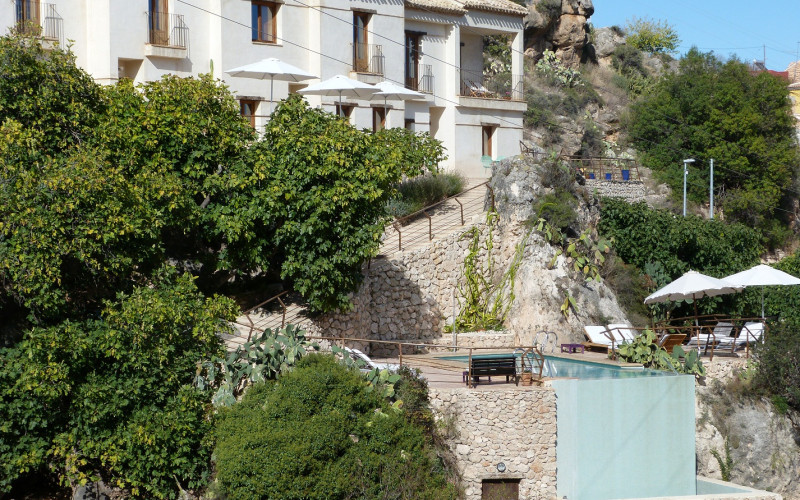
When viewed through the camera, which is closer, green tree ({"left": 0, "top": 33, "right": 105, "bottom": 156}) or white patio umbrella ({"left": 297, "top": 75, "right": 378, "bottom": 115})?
green tree ({"left": 0, "top": 33, "right": 105, "bottom": 156})

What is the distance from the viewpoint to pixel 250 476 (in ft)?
58.6

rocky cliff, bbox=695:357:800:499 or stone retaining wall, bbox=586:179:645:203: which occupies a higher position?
stone retaining wall, bbox=586:179:645:203

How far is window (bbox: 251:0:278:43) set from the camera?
105 ft

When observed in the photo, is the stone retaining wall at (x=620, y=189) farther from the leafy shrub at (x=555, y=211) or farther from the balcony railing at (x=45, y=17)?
the balcony railing at (x=45, y=17)

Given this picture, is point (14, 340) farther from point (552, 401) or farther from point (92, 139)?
point (552, 401)

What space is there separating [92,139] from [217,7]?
11420 mm

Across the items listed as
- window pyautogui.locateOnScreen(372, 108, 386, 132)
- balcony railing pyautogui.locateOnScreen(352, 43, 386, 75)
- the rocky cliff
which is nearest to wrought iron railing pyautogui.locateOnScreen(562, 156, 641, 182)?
window pyautogui.locateOnScreen(372, 108, 386, 132)

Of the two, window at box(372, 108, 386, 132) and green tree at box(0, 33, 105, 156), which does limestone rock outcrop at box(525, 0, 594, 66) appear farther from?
green tree at box(0, 33, 105, 156)

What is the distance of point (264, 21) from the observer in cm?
3231

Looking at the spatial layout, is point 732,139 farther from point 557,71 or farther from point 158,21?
point 158,21

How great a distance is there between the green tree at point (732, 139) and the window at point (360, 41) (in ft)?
54.3

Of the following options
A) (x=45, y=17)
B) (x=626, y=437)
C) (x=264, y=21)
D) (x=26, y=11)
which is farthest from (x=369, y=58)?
(x=626, y=437)

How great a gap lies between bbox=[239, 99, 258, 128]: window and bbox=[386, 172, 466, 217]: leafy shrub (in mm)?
4575

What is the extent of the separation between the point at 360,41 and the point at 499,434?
17579mm
